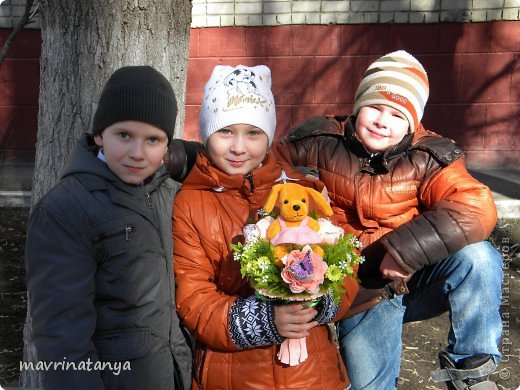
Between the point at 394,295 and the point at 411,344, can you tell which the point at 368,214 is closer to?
the point at 394,295

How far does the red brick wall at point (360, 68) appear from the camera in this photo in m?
7.21

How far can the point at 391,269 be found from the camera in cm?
237

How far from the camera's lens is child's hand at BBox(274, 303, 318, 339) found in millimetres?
2127

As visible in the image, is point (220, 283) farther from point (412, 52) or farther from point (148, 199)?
point (412, 52)

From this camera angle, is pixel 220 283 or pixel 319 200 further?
pixel 220 283

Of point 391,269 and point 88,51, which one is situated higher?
point 88,51

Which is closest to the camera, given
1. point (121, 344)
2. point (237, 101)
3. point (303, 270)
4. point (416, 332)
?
point (303, 270)

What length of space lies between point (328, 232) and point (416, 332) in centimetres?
274

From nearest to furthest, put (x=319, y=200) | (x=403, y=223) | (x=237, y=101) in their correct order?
1. (x=319, y=200)
2. (x=237, y=101)
3. (x=403, y=223)

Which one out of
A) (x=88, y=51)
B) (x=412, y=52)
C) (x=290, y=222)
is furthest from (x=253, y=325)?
(x=412, y=52)

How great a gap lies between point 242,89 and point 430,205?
924mm

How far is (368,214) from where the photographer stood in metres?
2.58

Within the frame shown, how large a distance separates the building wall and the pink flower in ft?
18.4

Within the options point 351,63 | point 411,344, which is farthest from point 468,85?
point 411,344
